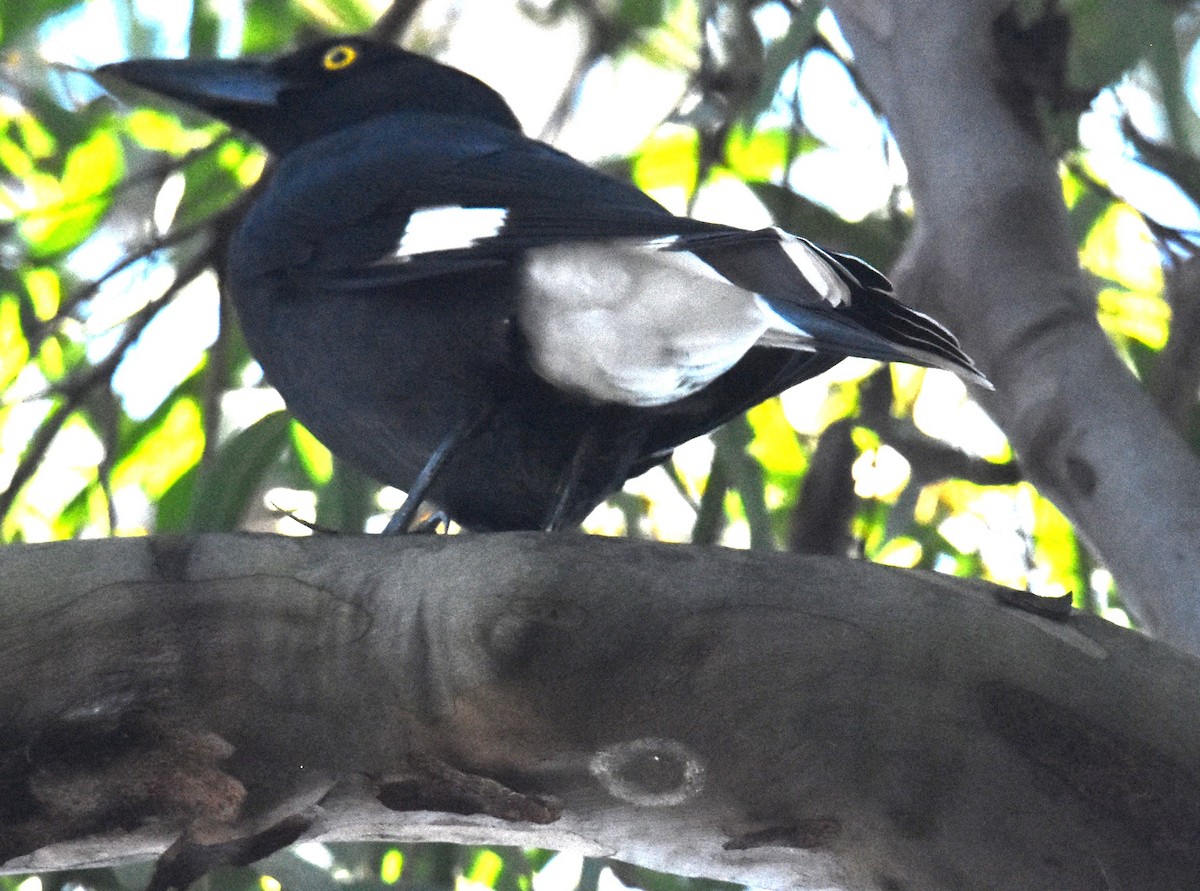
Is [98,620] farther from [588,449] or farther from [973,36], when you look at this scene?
[973,36]

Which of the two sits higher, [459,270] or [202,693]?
[459,270]

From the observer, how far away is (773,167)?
90.4 inches

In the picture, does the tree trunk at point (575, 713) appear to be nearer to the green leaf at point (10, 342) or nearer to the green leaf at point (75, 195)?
the green leaf at point (10, 342)

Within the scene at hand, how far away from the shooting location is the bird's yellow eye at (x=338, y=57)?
5.93 ft

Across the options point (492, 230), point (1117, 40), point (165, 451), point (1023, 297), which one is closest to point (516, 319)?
point (492, 230)

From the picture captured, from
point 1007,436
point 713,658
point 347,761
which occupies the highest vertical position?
point 1007,436

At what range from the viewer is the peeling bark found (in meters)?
1.23

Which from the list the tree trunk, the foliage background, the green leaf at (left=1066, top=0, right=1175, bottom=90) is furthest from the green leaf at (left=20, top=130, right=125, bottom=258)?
the tree trunk

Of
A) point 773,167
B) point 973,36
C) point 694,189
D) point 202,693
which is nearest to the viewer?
point 202,693

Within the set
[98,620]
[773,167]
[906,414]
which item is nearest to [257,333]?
[98,620]

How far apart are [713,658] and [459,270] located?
1.64ft

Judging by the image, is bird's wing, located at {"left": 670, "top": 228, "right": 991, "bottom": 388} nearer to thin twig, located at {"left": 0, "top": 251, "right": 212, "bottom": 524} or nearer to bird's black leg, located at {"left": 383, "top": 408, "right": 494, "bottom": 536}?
bird's black leg, located at {"left": 383, "top": 408, "right": 494, "bottom": 536}

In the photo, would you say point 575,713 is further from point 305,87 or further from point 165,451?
point 165,451

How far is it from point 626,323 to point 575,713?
0.46 m
